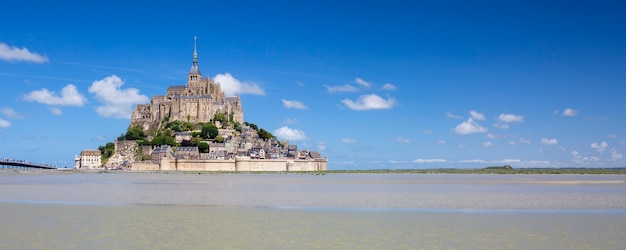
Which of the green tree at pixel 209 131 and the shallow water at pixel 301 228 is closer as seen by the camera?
the shallow water at pixel 301 228

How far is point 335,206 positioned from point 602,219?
7809mm

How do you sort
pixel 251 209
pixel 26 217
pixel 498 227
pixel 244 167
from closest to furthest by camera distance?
1. pixel 498 227
2. pixel 26 217
3. pixel 251 209
4. pixel 244 167

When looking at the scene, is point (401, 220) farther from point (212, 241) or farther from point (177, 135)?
point (177, 135)

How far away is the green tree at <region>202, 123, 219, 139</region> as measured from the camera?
8531cm

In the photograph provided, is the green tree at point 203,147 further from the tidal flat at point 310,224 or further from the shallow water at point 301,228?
the shallow water at point 301,228

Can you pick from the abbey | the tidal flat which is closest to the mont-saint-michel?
the abbey

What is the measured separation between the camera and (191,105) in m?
90.4

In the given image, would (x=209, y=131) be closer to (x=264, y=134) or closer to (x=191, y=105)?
(x=191, y=105)

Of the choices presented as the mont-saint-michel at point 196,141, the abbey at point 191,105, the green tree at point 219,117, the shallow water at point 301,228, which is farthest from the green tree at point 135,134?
the shallow water at point 301,228

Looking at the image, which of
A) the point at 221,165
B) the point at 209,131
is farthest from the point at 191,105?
the point at 221,165

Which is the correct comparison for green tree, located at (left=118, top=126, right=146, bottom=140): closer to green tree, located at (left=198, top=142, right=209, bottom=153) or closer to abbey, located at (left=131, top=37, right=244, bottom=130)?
abbey, located at (left=131, top=37, right=244, bottom=130)

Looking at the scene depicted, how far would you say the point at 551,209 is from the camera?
19250mm

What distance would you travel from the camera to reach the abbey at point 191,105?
90.4 meters

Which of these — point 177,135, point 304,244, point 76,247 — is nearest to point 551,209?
point 304,244
